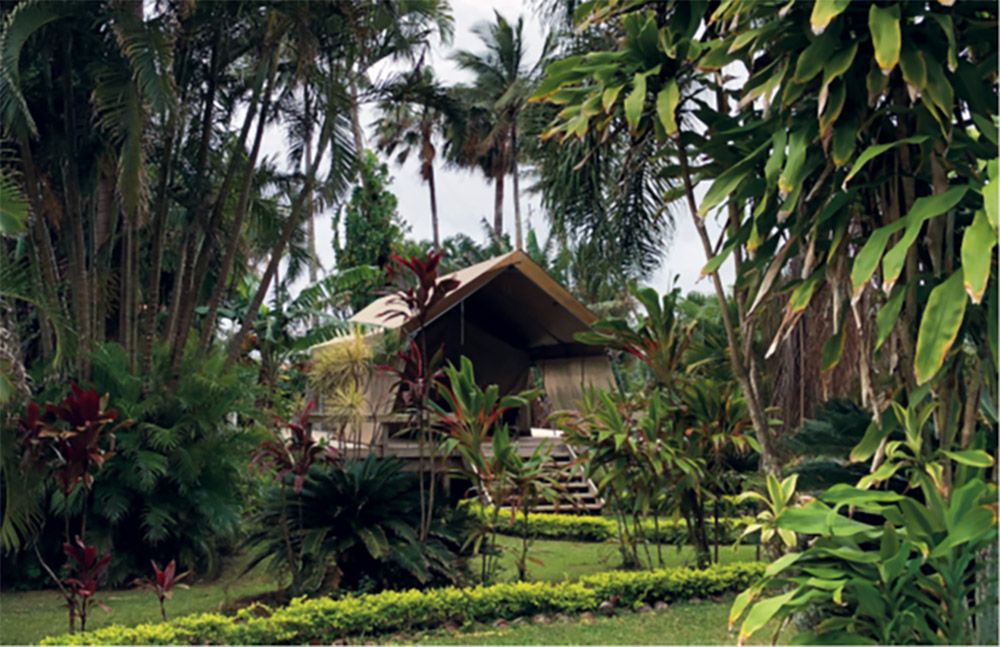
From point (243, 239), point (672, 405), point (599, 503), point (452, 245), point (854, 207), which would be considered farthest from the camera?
point (452, 245)

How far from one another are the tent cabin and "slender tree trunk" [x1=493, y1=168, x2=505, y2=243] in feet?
44.6

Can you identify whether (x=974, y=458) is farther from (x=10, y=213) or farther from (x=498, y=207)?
(x=498, y=207)

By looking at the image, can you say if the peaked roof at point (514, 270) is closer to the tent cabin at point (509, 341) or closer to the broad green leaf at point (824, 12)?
the tent cabin at point (509, 341)

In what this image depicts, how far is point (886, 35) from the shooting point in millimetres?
4414

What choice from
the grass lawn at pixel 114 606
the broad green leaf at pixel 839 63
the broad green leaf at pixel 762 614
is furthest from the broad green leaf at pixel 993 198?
the grass lawn at pixel 114 606

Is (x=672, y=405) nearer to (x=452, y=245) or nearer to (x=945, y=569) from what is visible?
(x=945, y=569)

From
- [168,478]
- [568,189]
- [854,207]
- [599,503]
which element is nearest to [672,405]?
[568,189]

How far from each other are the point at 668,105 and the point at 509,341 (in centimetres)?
1184

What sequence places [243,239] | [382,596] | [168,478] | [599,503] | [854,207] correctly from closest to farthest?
[854,207]
[382,596]
[168,478]
[243,239]
[599,503]

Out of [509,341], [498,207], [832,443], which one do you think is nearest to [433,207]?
[498,207]

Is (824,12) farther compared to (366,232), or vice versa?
(366,232)

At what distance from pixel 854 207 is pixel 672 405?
4.30 meters

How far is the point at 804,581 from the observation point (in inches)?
175

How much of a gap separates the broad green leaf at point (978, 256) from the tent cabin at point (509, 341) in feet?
28.2
